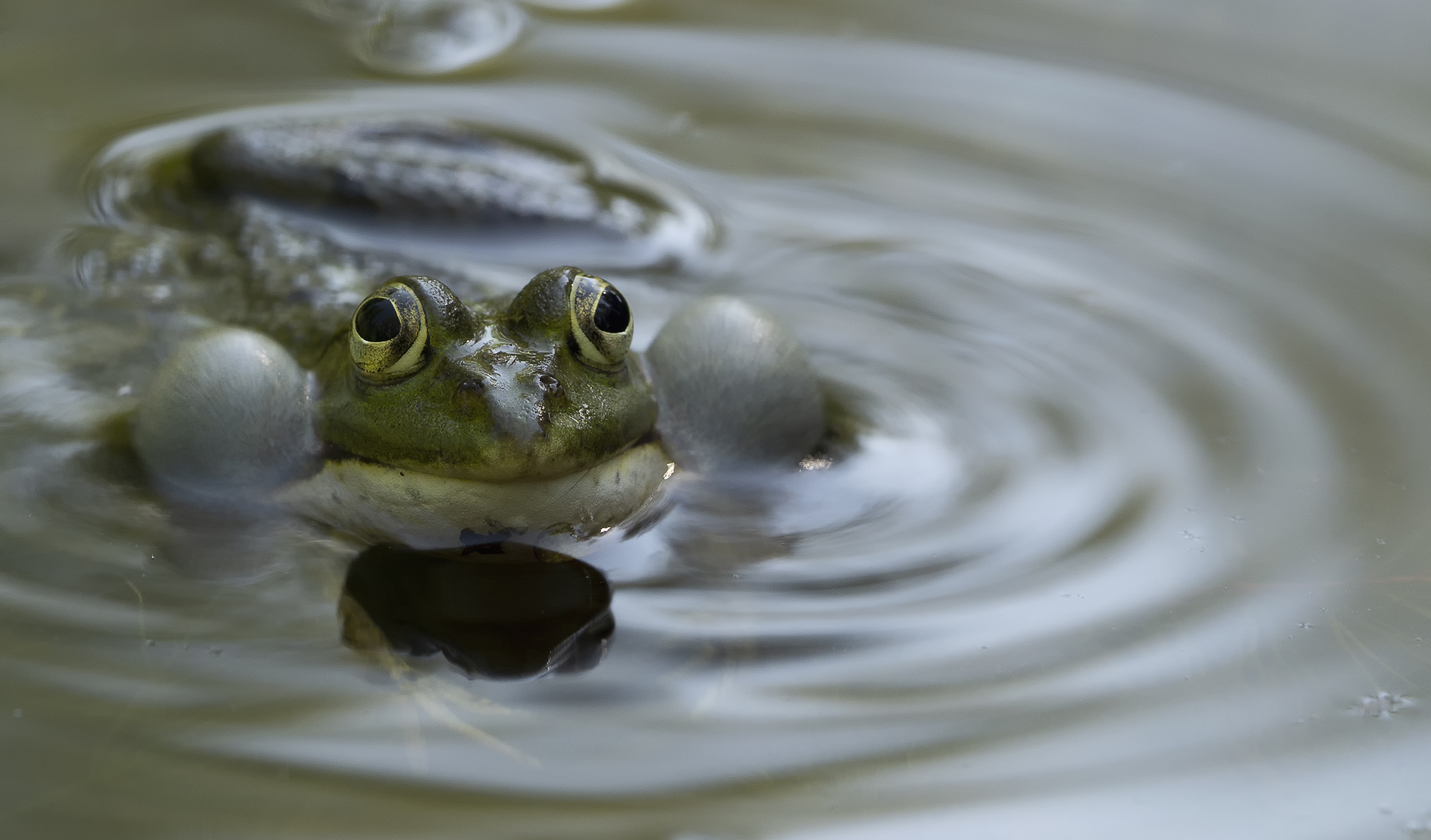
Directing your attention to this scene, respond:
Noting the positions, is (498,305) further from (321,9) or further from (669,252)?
(321,9)

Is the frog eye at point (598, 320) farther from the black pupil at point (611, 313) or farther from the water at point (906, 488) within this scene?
the water at point (906, 488)

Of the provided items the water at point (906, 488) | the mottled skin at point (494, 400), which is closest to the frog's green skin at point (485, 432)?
the mottled skin at point (494, 400)

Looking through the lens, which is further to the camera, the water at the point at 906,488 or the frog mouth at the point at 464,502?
the frog mouth at the point at 464,502

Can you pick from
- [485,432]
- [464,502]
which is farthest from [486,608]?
[485,432]

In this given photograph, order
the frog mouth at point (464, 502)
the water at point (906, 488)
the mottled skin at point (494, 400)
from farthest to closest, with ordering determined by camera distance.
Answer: the frog mouth at point (464, 502)
the mottled skin at point (494, 400)
the water at point (906, 488)

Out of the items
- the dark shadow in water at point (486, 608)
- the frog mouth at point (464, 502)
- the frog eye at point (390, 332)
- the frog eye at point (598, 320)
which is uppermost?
the frog eye at point (598, 320)

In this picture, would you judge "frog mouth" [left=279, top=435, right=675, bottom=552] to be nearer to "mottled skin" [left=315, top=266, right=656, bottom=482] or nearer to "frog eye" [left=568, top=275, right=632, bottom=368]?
"mottled skin" [left=315, top=266, right=656, bottom=482]

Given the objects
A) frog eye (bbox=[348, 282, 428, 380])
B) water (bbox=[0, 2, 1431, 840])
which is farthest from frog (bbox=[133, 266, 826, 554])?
water (bbox=[0, 2, 1431, 840])
